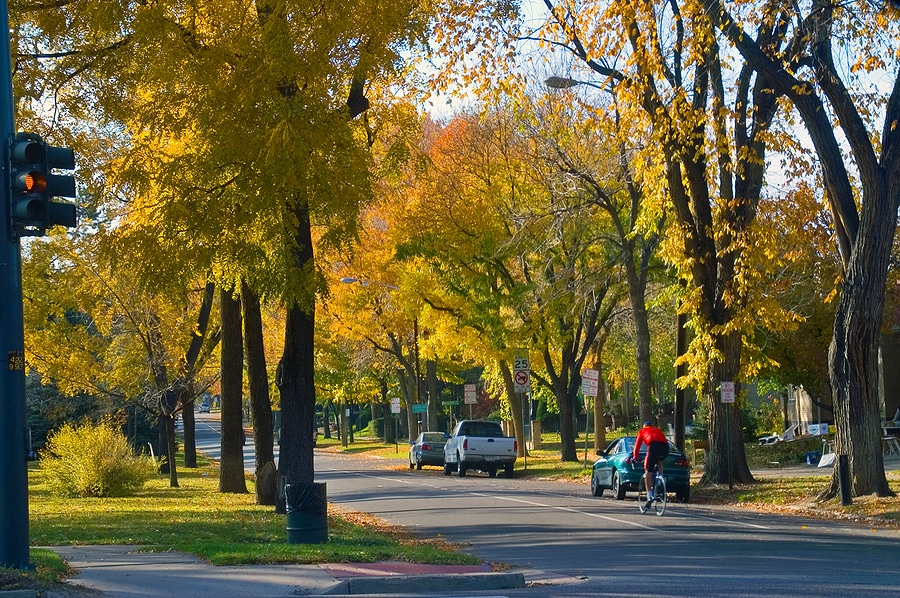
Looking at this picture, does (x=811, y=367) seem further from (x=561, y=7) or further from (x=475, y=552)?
(x=475, y=552)

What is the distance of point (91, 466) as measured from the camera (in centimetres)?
2638

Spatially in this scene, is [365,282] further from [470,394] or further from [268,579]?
[268,579]

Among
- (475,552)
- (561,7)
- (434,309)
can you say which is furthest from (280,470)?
A: (434,309)

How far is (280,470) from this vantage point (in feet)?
57.9

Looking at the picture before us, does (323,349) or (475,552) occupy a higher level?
(323,349)

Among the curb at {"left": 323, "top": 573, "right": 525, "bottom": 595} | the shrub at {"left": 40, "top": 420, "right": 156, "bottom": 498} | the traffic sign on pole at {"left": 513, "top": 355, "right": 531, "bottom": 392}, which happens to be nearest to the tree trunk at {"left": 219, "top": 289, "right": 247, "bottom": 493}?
the shrub at {"left": 40, "top": 420, "right": 156, "bottom": 498}

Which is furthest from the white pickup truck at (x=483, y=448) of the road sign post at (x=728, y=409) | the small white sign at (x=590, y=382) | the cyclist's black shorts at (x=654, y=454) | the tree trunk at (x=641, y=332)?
the cyclist's black shorts at (x=654, y=454)

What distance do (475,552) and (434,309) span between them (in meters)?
25.6

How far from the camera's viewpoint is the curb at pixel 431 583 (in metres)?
11.0

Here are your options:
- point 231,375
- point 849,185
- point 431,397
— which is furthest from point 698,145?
point 431,397

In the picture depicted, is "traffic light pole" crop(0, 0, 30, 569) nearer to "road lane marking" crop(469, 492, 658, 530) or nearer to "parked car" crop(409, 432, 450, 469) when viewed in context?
"road lane marking" crop(469, 492, 658, 530)

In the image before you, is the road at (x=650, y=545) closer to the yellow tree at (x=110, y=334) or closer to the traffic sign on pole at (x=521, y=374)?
the yellow tree at (x=110, y=334)

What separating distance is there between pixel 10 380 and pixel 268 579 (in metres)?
3.43

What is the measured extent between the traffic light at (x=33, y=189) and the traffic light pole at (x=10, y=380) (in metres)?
0.12
